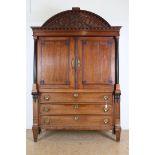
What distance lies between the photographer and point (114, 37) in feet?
9.46

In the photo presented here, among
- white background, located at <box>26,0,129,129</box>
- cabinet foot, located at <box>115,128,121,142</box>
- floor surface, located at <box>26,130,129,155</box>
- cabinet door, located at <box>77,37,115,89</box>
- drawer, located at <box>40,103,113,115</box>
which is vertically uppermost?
white background, located at <box>26,0,129,129</box>

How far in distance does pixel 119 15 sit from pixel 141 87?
9.90 feet

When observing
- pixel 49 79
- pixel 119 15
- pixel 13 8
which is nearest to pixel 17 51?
pixel 13 8

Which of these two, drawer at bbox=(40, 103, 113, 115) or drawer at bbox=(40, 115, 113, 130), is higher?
drawer at bbox=(40, 103, 113, 115)

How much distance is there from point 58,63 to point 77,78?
14.0 inches

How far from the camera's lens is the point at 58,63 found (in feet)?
9.43

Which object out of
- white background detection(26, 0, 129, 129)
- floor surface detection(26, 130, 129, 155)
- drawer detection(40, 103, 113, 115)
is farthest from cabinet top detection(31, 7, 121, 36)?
floor surface detection(26, 130, 129, 155)

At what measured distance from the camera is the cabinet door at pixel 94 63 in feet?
9.40

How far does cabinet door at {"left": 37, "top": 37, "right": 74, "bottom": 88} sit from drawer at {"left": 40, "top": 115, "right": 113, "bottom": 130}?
1.55ft

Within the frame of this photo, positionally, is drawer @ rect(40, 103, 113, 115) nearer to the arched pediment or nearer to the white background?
the white background

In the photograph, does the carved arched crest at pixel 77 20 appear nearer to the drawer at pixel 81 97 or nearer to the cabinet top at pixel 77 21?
the cabinet top at pixel 77 21

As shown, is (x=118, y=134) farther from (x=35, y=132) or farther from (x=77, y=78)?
(x=35, y=132)

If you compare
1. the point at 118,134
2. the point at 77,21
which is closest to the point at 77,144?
the point at 118,134

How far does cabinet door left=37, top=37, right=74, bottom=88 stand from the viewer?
287 cm
